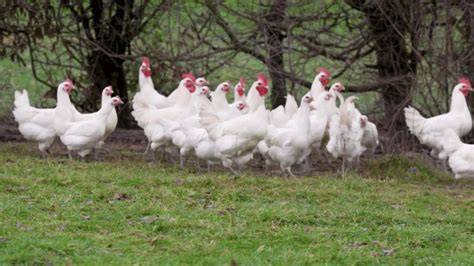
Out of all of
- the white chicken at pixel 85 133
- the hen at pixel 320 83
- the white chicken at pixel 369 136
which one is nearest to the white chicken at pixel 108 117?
the white chicken at pixel 85 133

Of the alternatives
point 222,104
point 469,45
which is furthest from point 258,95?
point 469,45

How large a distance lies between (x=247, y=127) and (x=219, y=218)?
322 centimetres

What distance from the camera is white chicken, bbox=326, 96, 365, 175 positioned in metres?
13.5

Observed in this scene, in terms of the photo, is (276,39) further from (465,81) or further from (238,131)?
(238,131)

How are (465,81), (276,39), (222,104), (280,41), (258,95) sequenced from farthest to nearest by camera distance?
(280,41), (276,39), (465,81), (222,104), (258,95)

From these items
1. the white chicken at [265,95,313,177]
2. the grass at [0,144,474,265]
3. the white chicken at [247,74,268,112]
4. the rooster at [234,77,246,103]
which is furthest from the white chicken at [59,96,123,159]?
the white chicken at [265,95,313,177]

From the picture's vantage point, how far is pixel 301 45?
620 inches

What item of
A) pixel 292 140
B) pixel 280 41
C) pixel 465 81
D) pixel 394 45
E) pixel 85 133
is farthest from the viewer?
pixel 394 45

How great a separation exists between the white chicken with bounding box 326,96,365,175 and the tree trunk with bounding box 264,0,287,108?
183 cm

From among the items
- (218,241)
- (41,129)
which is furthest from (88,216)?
(41,129)

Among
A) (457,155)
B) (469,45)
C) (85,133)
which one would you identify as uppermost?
(469,45)

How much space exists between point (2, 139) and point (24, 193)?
19.2ft

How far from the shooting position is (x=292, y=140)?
12.8m

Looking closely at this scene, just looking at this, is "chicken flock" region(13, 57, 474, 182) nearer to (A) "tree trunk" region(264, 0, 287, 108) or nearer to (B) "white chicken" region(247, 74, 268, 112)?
(B) "white chicken" region(247, 74, 268, 112)
